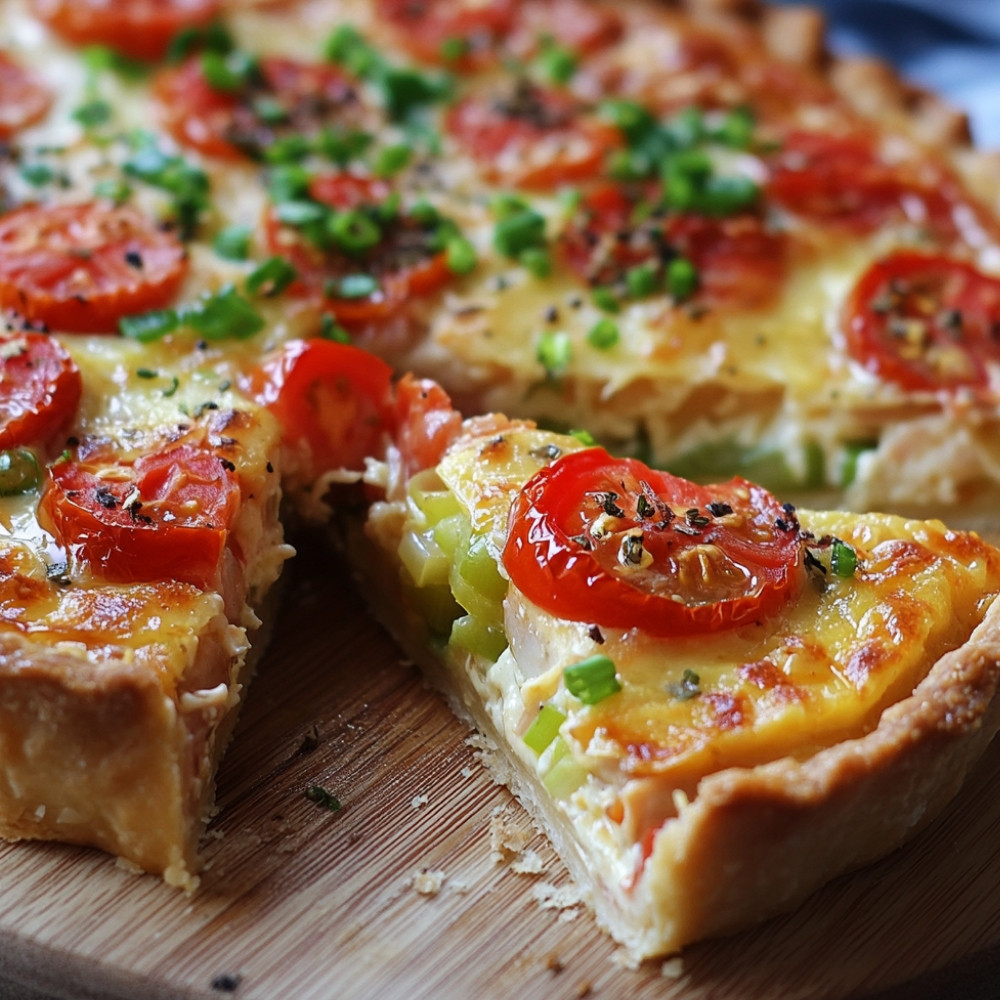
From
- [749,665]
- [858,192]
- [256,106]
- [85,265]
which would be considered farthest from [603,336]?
[256,106]

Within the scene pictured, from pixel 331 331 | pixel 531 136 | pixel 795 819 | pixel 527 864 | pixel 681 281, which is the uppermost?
pixel 531 136

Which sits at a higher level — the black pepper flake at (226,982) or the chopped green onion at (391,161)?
the chopped green onion at (391,161)

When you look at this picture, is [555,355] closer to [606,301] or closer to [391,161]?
[606,301]

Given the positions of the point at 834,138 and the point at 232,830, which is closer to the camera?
the point at 232,830

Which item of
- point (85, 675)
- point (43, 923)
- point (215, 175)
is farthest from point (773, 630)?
point (215, 175)

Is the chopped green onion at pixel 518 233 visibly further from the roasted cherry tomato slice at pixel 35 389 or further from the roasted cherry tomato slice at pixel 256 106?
the roasted cherry tomato slice at pixel 35 389

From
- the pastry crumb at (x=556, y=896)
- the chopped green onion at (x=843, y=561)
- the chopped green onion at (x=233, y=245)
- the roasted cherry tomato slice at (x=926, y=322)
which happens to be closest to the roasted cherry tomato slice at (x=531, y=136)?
the chopped green onion at (x=233, y=245)

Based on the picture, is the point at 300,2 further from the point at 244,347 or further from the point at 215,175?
the point at 244,347
